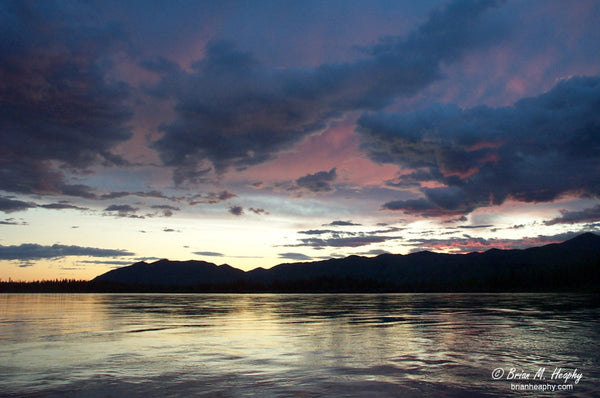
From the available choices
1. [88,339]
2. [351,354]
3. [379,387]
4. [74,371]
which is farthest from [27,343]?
[379,387]

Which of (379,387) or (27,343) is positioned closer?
(379,387)

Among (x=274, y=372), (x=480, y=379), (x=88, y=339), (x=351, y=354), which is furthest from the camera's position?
(x=88, y=339)

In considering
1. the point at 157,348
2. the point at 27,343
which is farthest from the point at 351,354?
the point at 27,343

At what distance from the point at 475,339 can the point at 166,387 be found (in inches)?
807

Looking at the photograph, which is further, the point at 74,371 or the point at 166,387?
the point at 74,371

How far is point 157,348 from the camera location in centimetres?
2531

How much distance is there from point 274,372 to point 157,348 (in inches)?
397

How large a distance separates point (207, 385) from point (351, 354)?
9.22 metres

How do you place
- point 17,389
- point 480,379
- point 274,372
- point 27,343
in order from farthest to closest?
point 27,343 < point 274,372 < point 480,379 < point 17,389

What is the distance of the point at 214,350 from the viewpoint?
2441 centimetres

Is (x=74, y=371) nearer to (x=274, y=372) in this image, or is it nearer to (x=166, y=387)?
(x=166, y=387)

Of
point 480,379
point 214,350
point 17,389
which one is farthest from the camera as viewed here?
point 214,350

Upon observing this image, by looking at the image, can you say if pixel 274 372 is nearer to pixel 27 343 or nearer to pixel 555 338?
pixel 27 343

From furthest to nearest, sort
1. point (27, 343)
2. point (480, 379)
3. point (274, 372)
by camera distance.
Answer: point (27, 343) < point (274, 372) < point (480, 379)
